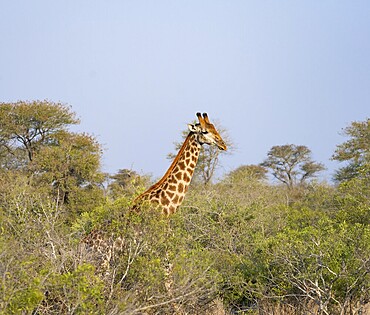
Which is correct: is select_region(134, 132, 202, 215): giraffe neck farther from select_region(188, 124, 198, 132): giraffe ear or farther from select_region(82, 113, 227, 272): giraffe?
select_region(188, 124, 198, 132): giraffe ear

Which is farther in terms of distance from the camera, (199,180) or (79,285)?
(199,180)

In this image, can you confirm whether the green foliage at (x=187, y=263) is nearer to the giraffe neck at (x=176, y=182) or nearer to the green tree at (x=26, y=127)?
the giraffe neck at (x=176, y=182)

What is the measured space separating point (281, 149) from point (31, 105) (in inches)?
619

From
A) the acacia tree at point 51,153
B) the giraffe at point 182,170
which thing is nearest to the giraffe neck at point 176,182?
the giraffe at point 182,170

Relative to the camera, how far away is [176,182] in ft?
26.4

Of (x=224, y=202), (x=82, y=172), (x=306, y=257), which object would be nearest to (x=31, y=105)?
(x=82, y=172)

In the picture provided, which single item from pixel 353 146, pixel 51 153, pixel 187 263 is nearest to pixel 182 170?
pixel 187 263

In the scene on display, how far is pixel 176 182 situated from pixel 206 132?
0.69 meters

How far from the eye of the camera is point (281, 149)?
35500 millimetres

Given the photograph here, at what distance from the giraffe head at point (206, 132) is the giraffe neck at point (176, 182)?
14 cm

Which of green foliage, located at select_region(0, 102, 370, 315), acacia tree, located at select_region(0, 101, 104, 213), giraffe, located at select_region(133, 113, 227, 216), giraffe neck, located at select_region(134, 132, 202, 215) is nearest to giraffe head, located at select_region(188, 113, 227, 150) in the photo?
giraffe, located at select_region(133, 113, 227, 216)

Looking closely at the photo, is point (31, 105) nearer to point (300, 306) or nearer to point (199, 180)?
point (199, 180)

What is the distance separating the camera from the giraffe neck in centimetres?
778

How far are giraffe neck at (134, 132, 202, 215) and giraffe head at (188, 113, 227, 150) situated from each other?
0.47 feet
